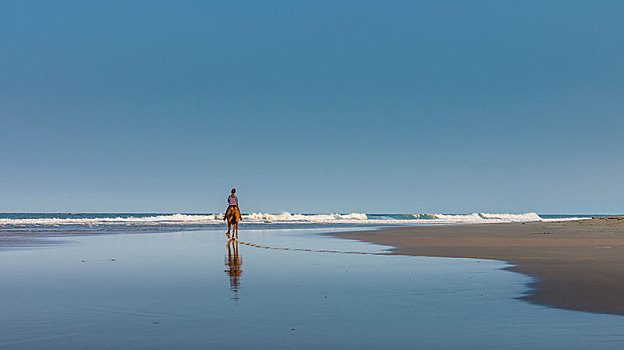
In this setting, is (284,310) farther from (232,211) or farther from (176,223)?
(176,223)

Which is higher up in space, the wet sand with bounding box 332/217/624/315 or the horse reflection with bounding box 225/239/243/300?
the horse reflection with bounding box 225/239/243/300

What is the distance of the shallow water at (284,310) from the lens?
6.45 meters

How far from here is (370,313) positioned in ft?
26.4

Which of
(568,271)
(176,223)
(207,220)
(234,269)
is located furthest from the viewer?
(207,220)

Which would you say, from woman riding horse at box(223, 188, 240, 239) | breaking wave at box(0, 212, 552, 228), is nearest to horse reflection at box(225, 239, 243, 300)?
woman riding horse at box(223, 188, 240, 239)

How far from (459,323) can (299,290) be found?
3.60 meters

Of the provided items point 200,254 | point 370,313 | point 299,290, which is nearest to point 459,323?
point 370,313

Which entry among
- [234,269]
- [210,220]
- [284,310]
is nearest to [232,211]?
[234,269]

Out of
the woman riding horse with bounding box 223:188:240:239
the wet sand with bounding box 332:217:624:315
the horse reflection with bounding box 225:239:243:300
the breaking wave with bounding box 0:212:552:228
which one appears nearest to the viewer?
the wet sand with bounding box 332:217:624:315

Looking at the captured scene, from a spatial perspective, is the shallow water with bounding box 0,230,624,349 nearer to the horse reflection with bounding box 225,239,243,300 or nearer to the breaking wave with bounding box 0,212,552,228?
the horse reflection with bounding box 225,239,243,300

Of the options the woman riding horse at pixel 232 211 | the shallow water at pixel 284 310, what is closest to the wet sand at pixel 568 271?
the shallow water at pixel 284 310

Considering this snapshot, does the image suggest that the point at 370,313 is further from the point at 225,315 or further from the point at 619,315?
the point at 619,315

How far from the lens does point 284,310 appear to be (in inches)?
326

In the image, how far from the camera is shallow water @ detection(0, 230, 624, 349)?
6445 mm
